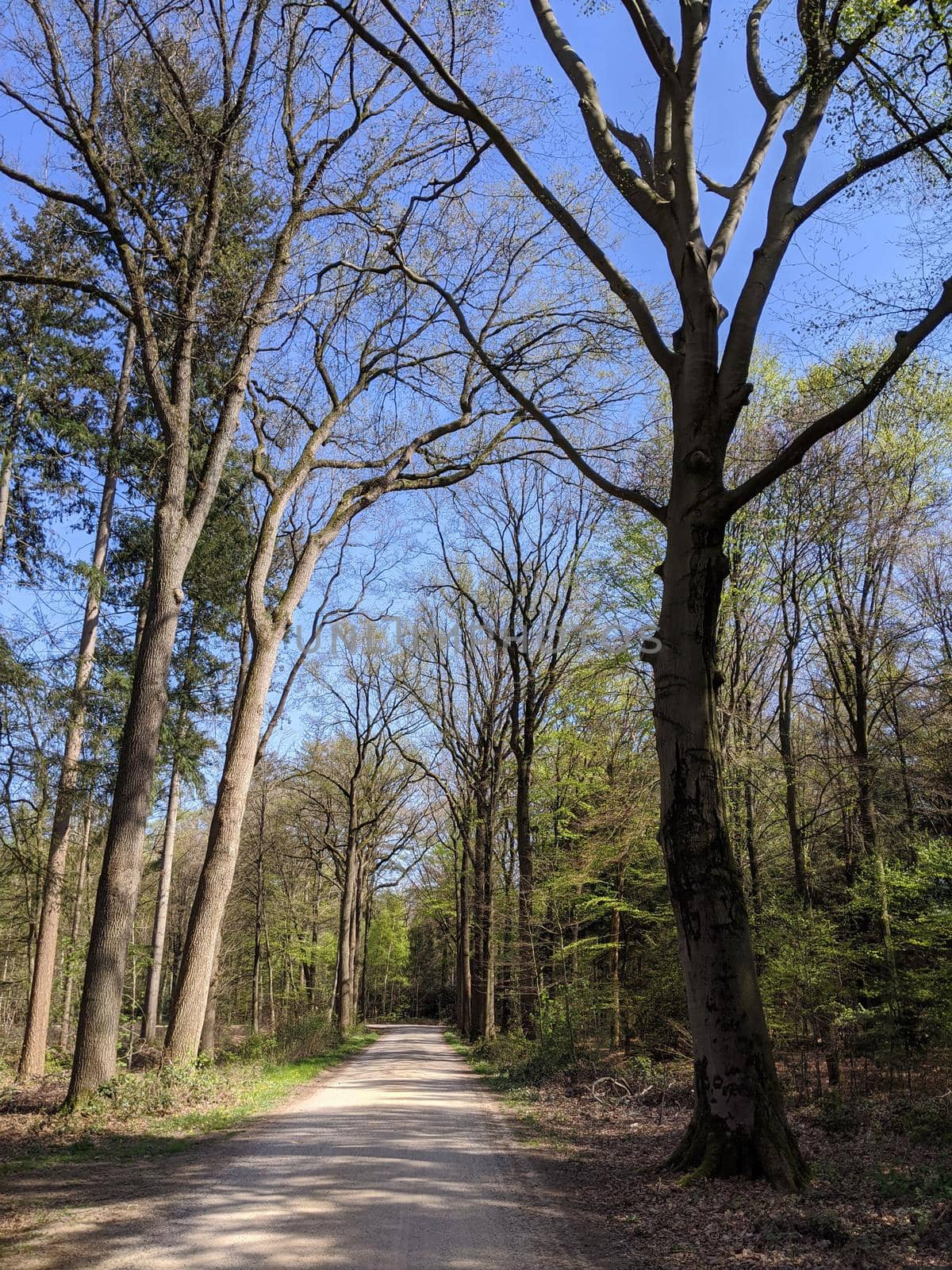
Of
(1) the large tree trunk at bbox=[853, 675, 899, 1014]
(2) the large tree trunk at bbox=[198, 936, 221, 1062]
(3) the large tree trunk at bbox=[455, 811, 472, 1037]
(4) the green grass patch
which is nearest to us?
(4) the green grass patch

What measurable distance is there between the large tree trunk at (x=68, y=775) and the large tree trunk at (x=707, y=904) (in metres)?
9.03

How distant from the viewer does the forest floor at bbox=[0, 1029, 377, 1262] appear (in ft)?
Result: 18.5

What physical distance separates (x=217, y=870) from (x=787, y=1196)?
8461 mm

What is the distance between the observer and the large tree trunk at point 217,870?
10.7 meters

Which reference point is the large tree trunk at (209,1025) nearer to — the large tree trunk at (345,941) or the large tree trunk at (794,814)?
the large tree trunk at (345,941)

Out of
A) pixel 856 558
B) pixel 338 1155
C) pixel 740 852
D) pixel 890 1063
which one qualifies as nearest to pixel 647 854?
pixel 740 852

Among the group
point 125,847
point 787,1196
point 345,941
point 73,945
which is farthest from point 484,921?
point 787,1196

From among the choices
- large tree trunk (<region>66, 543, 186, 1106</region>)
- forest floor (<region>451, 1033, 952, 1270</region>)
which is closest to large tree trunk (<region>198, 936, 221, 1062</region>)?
large tree trunk (<region>66, 543, 186, 1106</region>)

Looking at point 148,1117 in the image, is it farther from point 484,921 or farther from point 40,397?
point 484,921

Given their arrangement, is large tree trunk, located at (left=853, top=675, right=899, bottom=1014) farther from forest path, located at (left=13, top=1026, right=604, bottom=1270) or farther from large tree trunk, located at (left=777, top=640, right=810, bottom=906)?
forest path, located at (left=13, top=1026, right=604, bottom=1270)

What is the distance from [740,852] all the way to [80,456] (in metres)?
13.9

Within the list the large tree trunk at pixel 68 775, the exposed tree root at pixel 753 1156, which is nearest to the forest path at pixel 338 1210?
the exposed tree root at pixel 753 1156

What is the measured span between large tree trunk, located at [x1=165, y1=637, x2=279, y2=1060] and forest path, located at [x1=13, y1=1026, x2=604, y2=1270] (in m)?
1.97

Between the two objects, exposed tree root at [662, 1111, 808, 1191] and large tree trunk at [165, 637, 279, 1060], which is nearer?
exposed tree root at [662, 1111, 808, 1191]
